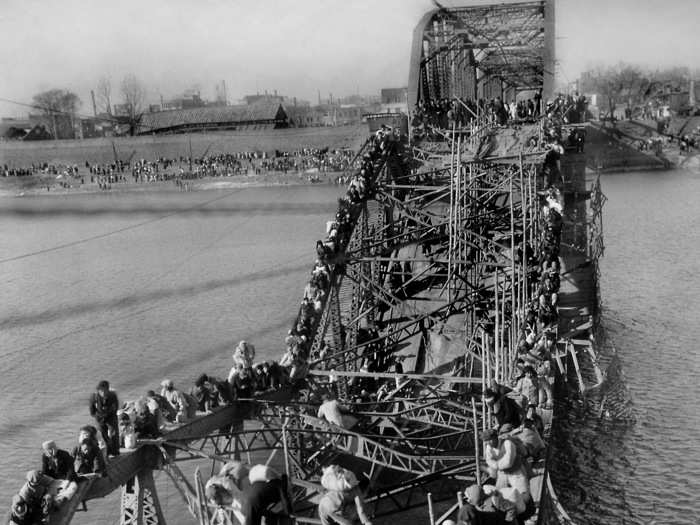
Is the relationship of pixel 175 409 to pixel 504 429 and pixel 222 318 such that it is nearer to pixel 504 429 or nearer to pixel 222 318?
pixel 504 429

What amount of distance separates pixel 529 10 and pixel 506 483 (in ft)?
92.6

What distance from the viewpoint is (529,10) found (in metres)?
32.6

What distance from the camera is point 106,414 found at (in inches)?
409

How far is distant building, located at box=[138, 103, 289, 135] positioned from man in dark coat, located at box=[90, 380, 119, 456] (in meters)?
80.7

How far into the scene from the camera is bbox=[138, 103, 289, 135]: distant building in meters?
89.9

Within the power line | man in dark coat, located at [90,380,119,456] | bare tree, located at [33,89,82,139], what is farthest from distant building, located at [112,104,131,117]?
man in dark coat, located at [90,380,119,456]

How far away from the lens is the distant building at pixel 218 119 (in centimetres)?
8988

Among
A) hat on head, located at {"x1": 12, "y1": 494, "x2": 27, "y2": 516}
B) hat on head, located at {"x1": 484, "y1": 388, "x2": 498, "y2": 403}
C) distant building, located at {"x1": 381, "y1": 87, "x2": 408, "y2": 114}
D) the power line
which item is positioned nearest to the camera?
hat on head, located at {"x1": 12, "y1": 494, "x2": 27, "y2": 516}

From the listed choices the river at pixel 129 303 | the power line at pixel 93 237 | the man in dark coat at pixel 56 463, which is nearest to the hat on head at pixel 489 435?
the man in dark coat at pixel 56 463

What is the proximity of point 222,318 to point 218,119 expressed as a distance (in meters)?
68.5

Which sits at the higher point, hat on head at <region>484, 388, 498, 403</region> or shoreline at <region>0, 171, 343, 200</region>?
hat on head at <region>484, 388, 498, 403</region>

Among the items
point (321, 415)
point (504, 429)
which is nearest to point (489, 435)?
point (504, 429)

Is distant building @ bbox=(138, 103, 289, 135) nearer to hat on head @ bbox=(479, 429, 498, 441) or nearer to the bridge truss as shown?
the bridge truss

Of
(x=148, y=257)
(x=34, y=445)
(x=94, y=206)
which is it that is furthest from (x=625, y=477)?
(x=94, y=206)
